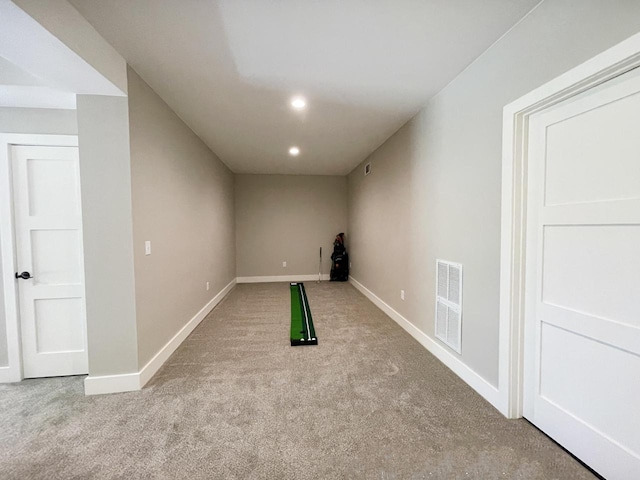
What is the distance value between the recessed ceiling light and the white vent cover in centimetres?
205

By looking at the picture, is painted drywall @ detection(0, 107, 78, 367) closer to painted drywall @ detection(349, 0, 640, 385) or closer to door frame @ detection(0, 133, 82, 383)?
door frame @ detection(0, 133, 82, 383)

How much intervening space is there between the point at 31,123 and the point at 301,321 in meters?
3.26

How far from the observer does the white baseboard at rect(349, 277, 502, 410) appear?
6.37ft

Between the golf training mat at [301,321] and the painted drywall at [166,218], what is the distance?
1.29 meters

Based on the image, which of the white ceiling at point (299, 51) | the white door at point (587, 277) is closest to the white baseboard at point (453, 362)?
the white door at point (587, 277)

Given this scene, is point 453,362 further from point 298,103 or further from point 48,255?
point 48,255

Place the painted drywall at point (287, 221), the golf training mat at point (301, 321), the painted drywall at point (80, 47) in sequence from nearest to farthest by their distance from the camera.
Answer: the painted drywall at point (80, 47) → the golf training mat at point (301, 321) → the painted drywall at point (287, 221)

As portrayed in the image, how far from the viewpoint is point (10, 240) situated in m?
2.16

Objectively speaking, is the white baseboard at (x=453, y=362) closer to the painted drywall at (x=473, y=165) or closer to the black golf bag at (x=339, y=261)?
the painted drywall at (x=473, y=165)

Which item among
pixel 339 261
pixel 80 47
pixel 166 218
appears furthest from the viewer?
pixel 339 261

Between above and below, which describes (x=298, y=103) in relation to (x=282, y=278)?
above

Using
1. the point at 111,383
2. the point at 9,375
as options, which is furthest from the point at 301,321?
the point at 9,375

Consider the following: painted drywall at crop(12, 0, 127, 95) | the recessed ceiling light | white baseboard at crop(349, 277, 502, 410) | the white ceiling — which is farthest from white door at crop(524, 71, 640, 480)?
painted drywall at crop(12, 0, 127, 95)

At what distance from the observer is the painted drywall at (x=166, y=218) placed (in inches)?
86.0
